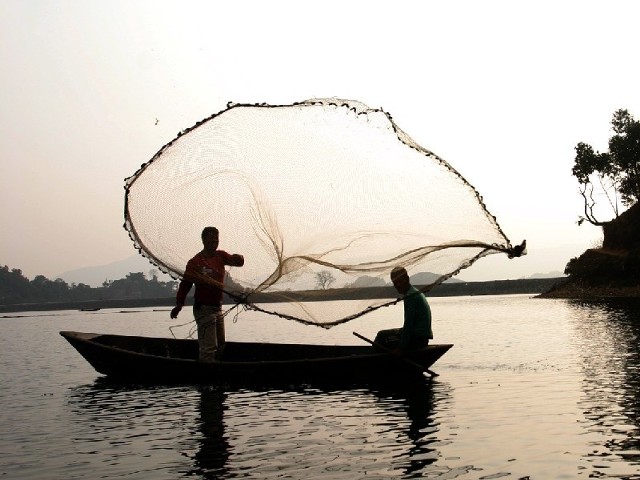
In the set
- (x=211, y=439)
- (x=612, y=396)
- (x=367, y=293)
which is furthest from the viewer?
(x=367, y=293)

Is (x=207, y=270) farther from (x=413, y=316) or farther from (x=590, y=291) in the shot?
(x=590, y=291)

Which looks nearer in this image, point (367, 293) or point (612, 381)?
point (367, 293)

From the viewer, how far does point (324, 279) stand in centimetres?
1471

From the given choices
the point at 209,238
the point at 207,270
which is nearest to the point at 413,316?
the point at 207,270

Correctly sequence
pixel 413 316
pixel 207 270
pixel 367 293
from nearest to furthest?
pixel 367 293 < pixel 413 316 < pixel 207 270

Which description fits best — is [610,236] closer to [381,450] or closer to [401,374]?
[401,374]

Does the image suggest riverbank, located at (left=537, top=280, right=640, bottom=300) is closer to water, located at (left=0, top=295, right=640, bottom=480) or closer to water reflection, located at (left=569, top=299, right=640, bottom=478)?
water reflection, located at (left=569, top=299, right=640, bottom=478)

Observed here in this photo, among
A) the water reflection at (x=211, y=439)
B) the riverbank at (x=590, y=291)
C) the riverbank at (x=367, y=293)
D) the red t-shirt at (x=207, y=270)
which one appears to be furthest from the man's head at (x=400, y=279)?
the riverbank at (x=590, y=291)

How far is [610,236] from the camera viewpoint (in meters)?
64.2

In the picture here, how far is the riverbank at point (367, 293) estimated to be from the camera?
14492 mm

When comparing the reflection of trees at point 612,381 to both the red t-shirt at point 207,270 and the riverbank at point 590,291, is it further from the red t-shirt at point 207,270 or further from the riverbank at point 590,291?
the riverbank at point 590,291

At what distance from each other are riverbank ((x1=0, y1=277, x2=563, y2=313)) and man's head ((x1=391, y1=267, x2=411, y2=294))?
135 mm

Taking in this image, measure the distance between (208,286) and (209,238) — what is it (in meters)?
1.10

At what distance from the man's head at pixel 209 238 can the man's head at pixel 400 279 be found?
3.31 metres
